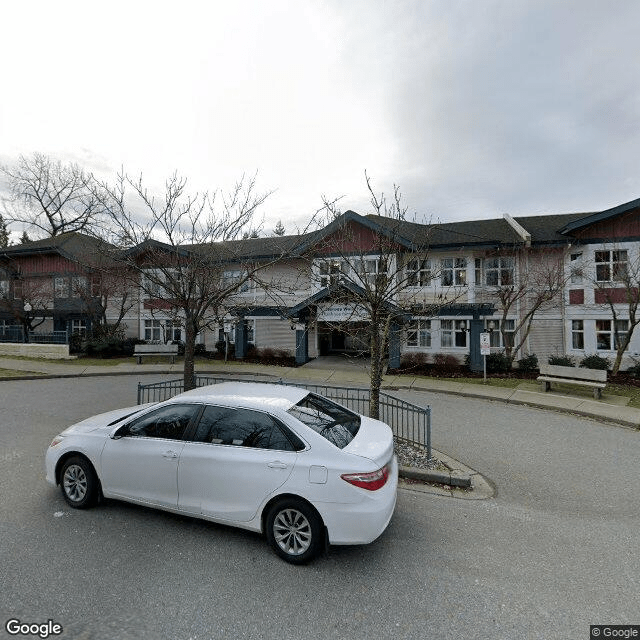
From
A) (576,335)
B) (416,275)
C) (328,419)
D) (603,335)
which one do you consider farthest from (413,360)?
(328,419)

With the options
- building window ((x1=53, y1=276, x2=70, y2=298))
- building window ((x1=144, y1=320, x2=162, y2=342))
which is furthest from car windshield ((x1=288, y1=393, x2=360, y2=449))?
building window ((x1=53, y1=276, x2=70, y2=298))

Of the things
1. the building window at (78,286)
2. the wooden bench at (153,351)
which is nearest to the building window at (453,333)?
the wooden bench at (153,351)

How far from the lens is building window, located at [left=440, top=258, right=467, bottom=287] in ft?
60.5

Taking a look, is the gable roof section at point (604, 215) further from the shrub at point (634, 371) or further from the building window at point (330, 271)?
the building window at point (330, 271)

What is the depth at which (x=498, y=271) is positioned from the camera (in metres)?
18.0

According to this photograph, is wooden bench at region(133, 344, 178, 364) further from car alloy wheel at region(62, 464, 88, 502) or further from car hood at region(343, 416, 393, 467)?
car hood at region(343, 416, 393, 467)

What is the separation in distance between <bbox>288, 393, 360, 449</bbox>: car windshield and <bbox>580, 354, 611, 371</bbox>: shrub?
1533 centimetres

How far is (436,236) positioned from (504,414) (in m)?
11.9

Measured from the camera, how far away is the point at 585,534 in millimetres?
4148

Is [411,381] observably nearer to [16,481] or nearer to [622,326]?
[622,326]

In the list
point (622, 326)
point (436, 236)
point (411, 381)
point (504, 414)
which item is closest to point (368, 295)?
point (504, 414)

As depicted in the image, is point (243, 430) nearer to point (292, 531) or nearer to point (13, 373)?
point (292, 531)

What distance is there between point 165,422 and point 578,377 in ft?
41.6

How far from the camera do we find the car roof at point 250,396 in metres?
4.23
